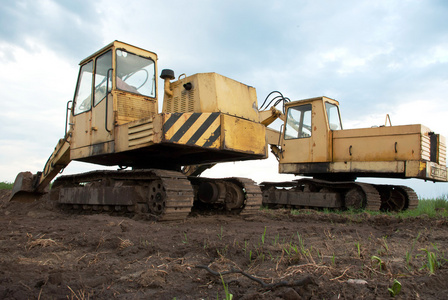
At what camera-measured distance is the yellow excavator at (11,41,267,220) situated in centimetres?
632

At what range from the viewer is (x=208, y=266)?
3133 mm

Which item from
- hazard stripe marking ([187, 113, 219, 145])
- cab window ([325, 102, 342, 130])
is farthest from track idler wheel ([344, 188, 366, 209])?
hazard stripe marking ([187, 113, 219, 145])

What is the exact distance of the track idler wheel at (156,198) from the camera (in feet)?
21.3

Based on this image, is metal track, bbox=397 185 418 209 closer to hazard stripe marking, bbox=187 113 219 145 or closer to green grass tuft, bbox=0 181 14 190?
hazard stripe marking, bbox=187 113 219 145

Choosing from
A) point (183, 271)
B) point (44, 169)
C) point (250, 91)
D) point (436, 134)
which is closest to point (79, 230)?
point (183, 271)

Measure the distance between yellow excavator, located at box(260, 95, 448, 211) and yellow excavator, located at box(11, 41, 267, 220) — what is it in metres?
1.91

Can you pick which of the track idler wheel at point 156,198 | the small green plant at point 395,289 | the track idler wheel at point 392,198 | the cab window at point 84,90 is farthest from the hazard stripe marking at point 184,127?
the track idler wheel at point 392,198

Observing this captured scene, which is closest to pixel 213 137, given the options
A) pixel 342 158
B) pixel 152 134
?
pixel 152 134

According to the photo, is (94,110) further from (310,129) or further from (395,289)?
(395,289)

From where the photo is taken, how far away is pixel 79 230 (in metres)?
5.20

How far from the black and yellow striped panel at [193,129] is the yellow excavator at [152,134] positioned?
0.05 ft

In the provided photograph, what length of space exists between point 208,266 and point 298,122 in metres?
8.39

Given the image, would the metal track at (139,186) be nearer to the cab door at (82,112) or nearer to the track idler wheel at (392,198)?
the cab door at (82,112)

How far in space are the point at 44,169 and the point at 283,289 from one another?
9140 millimetres
